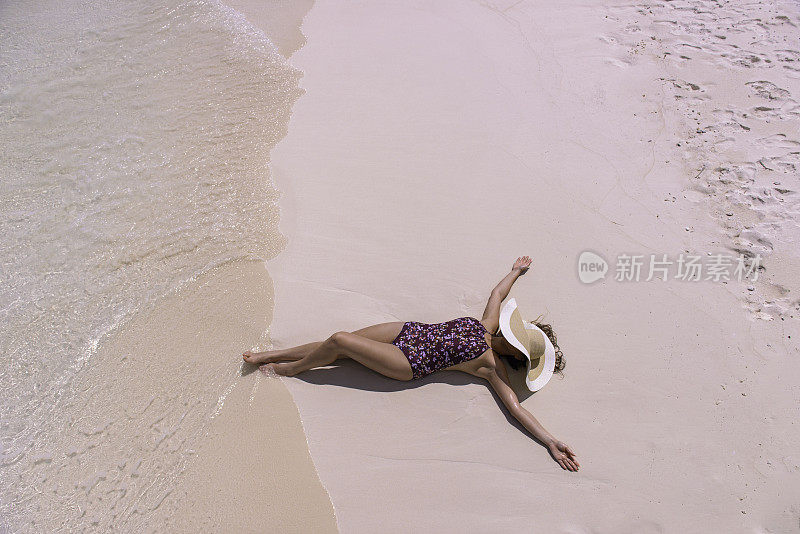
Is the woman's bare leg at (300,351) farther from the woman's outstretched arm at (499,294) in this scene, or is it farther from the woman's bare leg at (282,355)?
the woman's outstretched arm at (499,294)

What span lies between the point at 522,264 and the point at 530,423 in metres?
1.37

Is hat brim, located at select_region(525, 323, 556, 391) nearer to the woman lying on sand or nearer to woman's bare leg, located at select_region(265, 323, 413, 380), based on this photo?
the woman lying on sand

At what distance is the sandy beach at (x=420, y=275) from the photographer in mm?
3262

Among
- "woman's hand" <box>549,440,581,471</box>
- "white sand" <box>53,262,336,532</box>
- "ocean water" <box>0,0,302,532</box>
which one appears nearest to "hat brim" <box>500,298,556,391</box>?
"woman's hand" <box>549,440,581,471</box>

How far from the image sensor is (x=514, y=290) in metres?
4.21

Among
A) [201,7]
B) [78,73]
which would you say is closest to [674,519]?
[78,73]

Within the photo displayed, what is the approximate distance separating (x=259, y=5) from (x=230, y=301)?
4.99 meters

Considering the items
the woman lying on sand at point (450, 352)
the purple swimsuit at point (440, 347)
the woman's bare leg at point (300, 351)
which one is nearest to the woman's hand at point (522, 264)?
the woman lying on sand at point (450, 352)

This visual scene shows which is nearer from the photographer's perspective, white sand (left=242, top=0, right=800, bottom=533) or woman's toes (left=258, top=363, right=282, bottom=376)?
white sand (left=242, top=0, right=800, bottom=533)

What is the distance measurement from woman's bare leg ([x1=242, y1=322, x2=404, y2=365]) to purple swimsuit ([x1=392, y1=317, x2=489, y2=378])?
102 mm

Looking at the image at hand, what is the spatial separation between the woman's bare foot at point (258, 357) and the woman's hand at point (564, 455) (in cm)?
206

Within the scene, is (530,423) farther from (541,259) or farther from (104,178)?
(104,178)

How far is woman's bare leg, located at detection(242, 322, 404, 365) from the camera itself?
3717 millimetres

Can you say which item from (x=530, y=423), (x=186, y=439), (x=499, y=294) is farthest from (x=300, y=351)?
(x=530, y=423)
